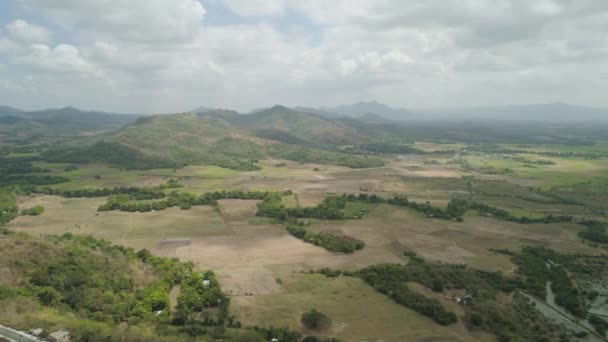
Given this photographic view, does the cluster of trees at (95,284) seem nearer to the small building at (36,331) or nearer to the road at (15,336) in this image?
the small building at (36,331)

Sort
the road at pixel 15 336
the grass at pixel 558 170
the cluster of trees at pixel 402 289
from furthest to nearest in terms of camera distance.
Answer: the grass at pixel 558 170 → the cluster of trees at pixel 402 289 → the road at pixel 15 336

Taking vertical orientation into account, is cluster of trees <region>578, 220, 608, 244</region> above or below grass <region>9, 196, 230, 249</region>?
below

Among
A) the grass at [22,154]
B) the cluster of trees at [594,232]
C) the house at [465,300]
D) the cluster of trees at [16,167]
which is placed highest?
the grass at [22,154]

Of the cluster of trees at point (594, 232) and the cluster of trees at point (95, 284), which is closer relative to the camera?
the cluster of trees at point (95, 284)

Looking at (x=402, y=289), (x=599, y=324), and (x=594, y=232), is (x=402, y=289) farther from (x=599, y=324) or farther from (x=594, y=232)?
(x=594, y=232)

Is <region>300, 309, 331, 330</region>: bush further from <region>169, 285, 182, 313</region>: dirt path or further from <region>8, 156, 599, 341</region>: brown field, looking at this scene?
<region>169, 285, 182, 313</region>: dirt path

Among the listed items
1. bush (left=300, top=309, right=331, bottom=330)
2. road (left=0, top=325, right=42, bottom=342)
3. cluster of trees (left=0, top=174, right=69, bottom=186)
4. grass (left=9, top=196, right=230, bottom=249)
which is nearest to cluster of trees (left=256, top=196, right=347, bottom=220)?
grass (left=9, top=196, right=230, bottom=249)

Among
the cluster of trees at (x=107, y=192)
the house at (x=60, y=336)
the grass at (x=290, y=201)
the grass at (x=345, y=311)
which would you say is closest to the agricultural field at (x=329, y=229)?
the grass at (x=345, y=311)
